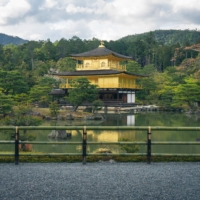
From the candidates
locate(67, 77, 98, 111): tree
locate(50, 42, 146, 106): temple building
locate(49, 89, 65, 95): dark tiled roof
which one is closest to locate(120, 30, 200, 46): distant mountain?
locate(50, 42, 146, 106): temple building

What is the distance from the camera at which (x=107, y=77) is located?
35906 mm

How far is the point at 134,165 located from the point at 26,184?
227cm

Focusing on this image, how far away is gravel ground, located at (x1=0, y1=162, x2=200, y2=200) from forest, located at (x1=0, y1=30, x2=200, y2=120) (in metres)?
16.4

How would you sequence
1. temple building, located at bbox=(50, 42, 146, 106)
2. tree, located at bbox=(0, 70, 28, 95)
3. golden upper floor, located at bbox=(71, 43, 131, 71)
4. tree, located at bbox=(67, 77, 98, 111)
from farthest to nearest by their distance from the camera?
golden upper floor, located at bbox=(71, 43, 131, 71), temple building, located at bbox=(50, 42, 146, 106), tree, located at bbox=(0, 70, 28, 95), tree, located at bbox=(67, 77, 98, 111)

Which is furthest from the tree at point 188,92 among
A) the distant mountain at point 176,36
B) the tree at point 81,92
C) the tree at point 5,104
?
the distant mountain at point 176,36

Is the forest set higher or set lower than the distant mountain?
lower

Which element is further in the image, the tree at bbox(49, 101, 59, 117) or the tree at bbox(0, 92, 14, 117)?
the tree at bbox(49, 101, 59, 117)

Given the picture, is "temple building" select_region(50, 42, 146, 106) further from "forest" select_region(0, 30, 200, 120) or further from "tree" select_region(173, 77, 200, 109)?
"tree" select_region(173, 77, 200, 109)

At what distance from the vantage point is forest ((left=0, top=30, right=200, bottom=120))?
30.3m

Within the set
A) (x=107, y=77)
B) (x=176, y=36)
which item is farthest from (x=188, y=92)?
(x=176, y=36)

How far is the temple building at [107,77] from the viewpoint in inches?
1375

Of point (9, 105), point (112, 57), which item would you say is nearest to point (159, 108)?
point (112, 57)

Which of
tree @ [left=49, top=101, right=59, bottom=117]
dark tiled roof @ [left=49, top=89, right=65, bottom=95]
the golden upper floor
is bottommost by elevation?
tree @ [left=49, top=101, right=59, bottom=117]

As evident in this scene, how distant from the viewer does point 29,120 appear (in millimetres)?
13734
